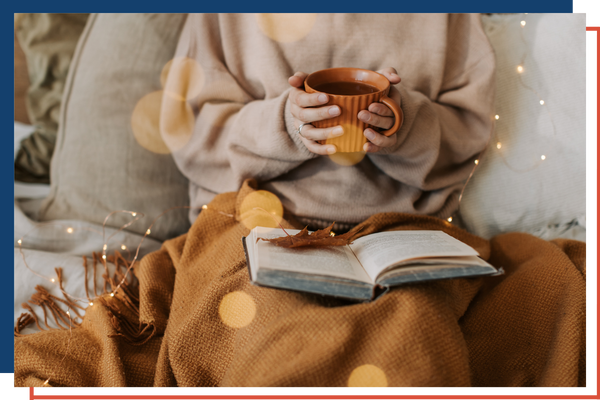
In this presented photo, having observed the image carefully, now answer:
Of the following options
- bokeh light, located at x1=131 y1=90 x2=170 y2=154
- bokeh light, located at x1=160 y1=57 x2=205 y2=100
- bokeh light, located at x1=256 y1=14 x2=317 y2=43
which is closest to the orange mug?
bokeh light, located at x1=256 y1=14 x2=317 y2=43

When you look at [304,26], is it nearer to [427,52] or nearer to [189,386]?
[427,52]

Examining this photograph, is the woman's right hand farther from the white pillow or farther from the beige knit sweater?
the white pillow

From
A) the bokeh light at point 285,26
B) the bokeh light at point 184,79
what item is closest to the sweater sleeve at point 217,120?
the bokeh light at point 184,79

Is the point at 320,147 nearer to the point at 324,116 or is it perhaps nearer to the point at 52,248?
the point at 324,116

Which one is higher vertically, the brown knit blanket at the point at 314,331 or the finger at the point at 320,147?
the finger at the point at 320,147

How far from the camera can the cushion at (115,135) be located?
1.03 m

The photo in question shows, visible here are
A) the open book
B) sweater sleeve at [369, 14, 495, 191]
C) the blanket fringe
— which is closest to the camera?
the open book

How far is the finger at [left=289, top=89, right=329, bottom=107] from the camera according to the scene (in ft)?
2.10

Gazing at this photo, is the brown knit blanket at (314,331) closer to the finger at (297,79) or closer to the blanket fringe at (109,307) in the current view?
the blanket fringe at (109,307)

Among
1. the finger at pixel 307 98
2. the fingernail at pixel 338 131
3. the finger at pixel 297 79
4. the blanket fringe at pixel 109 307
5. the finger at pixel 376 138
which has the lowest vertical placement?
the blanket fringe at pixel 109 307

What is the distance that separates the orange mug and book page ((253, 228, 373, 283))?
0.19 meters

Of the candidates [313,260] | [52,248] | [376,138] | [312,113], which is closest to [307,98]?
[312,113]

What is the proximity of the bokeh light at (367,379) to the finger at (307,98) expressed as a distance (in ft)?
1.34
